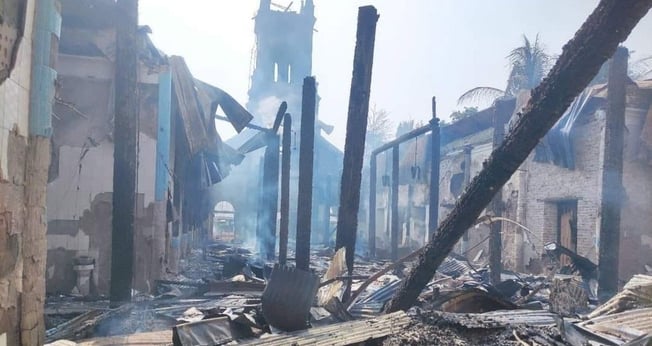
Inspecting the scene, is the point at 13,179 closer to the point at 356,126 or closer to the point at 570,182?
the point at 356,126

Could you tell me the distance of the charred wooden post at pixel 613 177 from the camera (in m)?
9.32

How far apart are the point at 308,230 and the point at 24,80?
512 cm

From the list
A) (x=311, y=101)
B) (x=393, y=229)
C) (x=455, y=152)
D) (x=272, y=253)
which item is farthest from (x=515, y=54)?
(x=311, y=101)

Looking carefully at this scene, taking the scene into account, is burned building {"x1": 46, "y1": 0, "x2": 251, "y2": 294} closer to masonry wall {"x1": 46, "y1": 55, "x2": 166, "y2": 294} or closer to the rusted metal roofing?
masonry wall {"x1": 46, "y1": 55, "x2": 166, "y2": 294}

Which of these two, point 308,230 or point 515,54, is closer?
point 308,230

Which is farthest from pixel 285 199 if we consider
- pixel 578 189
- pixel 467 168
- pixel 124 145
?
pixel 467 168

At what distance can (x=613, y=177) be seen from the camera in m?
9.63

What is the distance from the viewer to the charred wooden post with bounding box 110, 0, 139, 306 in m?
6.99

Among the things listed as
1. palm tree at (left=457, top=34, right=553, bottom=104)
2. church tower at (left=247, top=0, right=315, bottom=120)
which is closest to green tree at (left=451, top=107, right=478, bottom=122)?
palm tree at (left=457, top=34, right=553, bottom=104)

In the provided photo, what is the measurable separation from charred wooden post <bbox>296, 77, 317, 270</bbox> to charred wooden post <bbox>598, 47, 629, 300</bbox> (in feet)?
18.1

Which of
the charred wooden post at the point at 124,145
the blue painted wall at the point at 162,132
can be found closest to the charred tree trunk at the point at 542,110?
the charred wooden post at the point at 124,145

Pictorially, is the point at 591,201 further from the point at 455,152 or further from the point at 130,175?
the point at 130,175

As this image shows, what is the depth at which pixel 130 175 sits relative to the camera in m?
7.05

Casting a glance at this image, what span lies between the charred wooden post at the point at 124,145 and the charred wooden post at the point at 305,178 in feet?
8.19
